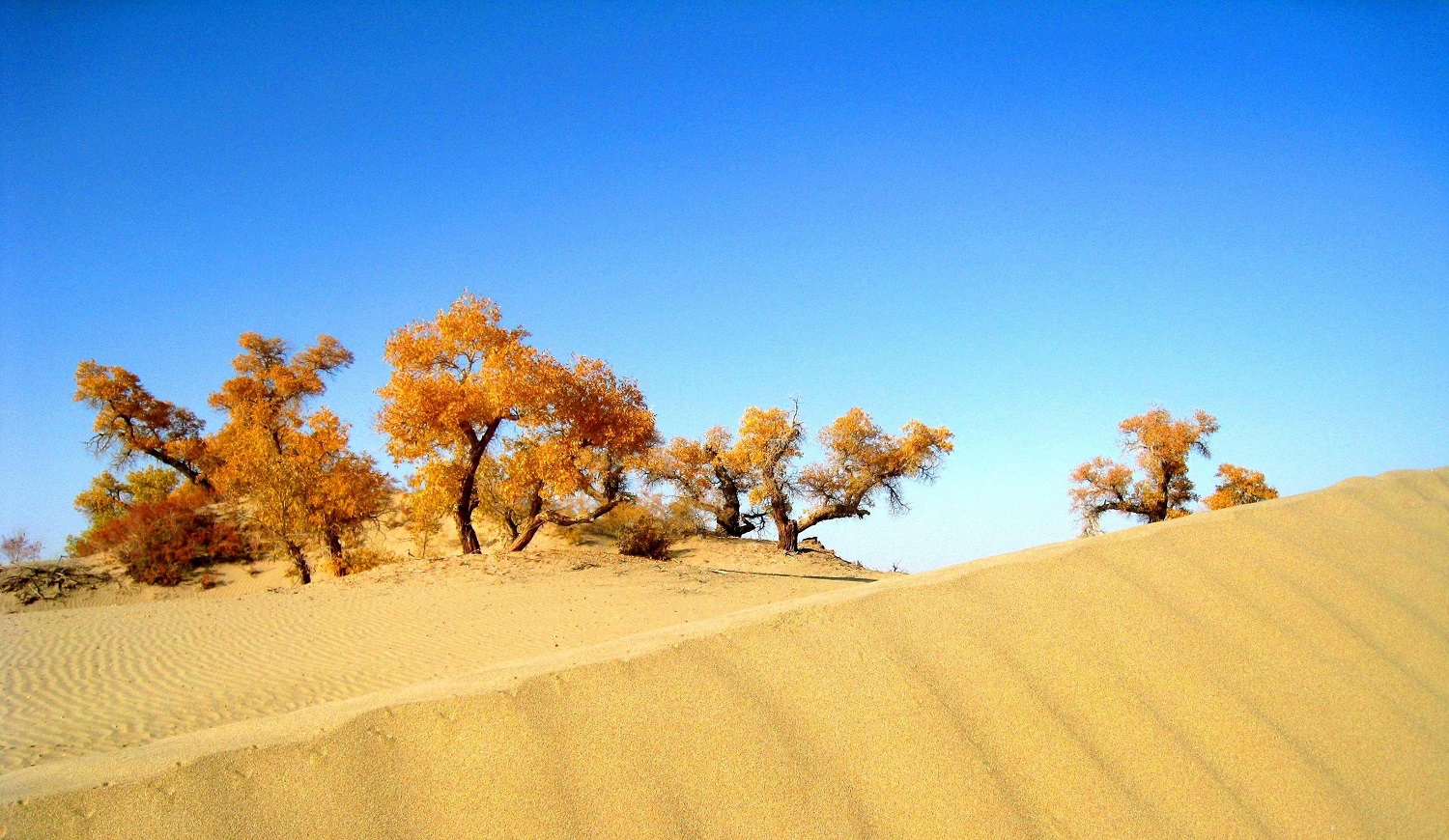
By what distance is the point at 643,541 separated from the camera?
799 inches

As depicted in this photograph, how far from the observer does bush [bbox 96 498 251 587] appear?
2148 cm

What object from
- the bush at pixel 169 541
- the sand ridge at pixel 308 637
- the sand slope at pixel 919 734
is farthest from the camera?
the bush at pixel 169 541

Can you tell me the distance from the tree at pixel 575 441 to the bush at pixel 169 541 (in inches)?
421

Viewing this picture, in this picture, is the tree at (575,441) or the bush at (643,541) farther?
the bush at (643,541)

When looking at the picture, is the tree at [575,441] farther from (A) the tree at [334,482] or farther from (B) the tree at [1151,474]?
(B) the tree at [1151,474]

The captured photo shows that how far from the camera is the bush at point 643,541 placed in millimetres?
19984

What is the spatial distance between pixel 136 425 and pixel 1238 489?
130ft

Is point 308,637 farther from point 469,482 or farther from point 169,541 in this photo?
point 169,541

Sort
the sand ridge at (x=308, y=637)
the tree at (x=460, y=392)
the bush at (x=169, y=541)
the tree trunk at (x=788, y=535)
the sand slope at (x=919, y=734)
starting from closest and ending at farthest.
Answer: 1. the sand slope at (x=919, y=734)
2. the sand ridge at (x=308, y=637)
3. the tree at (x=460, y=392)
4. the bush at (x=169, y=541)
5. the tree trunk at (x=788, y=535)

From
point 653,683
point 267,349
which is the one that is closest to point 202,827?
point 653,683

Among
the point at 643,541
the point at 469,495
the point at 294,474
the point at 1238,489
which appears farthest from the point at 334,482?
the point at 1238,489

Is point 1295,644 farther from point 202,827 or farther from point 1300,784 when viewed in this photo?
point 202,827

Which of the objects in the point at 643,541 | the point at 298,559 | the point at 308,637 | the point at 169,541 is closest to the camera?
the point at 308,637

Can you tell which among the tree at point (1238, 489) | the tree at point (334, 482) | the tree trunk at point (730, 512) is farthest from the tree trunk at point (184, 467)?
the tree at point (1238, 489)
